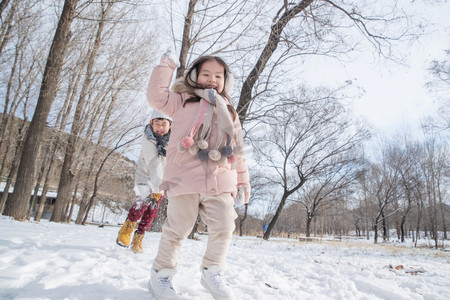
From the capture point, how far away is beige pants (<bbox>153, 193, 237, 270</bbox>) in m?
1.55

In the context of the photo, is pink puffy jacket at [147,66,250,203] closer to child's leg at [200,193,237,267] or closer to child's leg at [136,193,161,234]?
child's leg at [200,193,237,267]

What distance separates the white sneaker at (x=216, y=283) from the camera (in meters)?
1.42

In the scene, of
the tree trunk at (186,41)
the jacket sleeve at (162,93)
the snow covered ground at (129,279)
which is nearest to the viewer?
the snow covered ground at (129,279)

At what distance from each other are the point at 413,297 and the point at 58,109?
1503 cm

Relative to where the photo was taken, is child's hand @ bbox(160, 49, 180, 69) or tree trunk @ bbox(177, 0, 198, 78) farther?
tree trunk @ bbox(177, 0, 198, 78)

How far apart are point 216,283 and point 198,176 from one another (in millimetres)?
638

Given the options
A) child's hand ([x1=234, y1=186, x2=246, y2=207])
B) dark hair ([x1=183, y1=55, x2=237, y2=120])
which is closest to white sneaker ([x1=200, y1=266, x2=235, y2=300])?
child's hand ([x1=234, y1=186, x2=246, y2=207])

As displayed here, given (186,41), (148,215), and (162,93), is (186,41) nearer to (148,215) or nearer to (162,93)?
(148,215)

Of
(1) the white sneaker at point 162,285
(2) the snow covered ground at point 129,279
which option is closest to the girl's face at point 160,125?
(2) the snow covered ground at point 129,279

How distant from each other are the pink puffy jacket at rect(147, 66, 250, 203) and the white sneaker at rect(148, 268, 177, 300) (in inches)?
19.0

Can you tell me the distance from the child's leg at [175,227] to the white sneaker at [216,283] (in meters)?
0.23

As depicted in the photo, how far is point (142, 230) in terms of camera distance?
9.42 ft

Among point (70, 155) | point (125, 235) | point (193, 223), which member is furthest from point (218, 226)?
point (70, 155)

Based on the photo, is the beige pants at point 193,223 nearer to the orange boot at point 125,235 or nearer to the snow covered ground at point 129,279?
the snow covered ground at point 129,279
